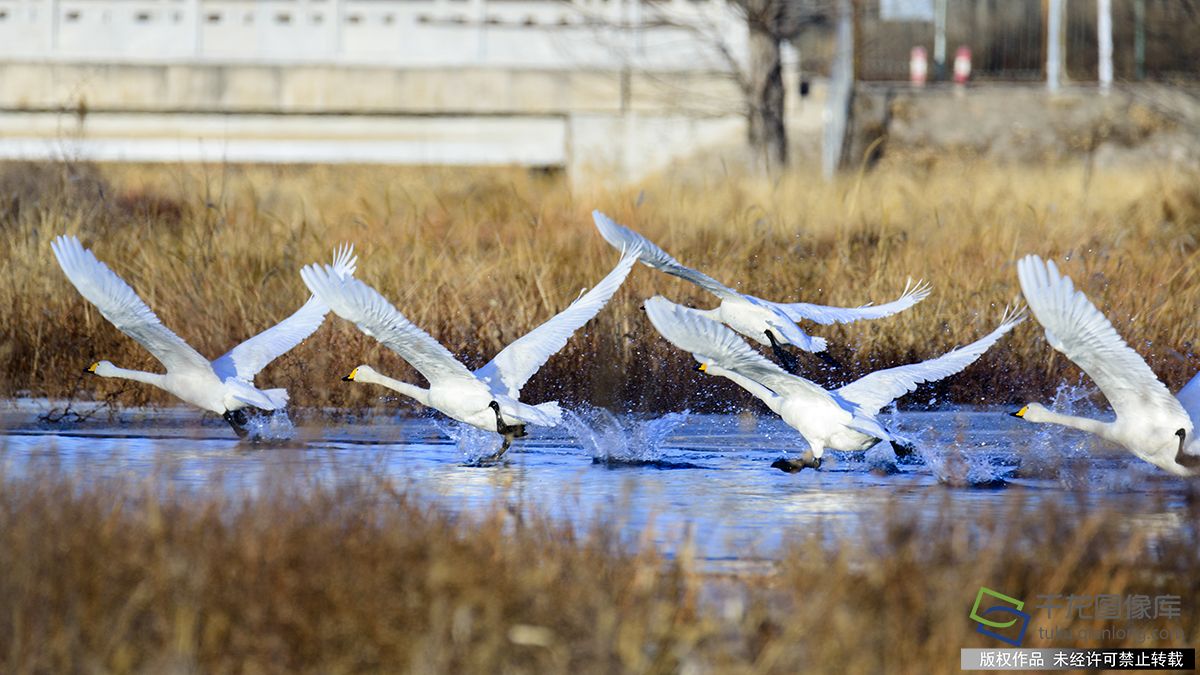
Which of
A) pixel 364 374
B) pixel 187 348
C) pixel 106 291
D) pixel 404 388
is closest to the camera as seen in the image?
pixel 106 291

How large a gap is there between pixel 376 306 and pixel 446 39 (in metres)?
17.3

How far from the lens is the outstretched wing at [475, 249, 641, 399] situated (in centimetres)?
869

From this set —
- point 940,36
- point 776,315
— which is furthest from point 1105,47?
point 776,315

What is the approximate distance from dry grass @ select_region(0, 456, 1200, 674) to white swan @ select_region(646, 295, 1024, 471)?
75.0 inches

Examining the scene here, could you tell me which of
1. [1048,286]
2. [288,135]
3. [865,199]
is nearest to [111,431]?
[1048,286]

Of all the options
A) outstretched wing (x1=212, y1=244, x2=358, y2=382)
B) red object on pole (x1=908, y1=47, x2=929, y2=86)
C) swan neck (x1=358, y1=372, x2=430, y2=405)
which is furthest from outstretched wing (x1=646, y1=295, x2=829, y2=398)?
red object on pole (x1=908, y1=47, x2=929, y2=86)

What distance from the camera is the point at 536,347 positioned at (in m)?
8.80

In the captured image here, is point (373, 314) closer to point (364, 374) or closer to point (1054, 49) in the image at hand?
point (364, 374)

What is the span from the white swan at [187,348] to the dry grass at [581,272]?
3.92 ft

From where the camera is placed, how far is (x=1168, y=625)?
5.05 m

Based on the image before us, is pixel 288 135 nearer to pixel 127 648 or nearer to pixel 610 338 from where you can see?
pixel 610 338

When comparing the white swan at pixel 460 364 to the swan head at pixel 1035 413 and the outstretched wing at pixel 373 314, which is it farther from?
the swan head at pixel 1035 413

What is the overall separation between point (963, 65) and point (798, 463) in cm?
2336

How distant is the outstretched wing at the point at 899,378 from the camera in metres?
8.34
